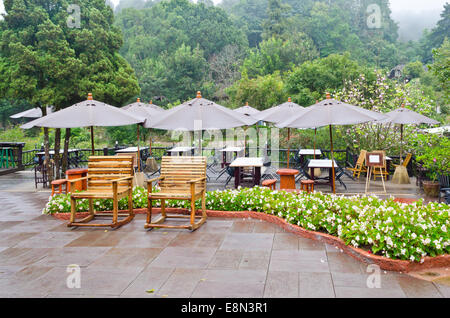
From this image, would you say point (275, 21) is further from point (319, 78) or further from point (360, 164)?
point (360, 164)

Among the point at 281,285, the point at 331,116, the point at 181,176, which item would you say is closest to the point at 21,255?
the point at 181,176

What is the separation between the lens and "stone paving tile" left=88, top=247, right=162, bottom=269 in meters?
4.46

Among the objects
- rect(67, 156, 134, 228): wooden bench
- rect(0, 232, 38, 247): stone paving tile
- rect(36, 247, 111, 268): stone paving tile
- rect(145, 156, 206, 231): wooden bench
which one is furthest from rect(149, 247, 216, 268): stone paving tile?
rect(0, 232, 38, 247): stone paving tile

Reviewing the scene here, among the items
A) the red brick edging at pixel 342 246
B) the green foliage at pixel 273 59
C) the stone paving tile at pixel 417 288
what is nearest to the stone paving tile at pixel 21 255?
the red brick edging at pixel 342 246

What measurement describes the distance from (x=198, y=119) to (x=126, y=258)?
339 centimetres

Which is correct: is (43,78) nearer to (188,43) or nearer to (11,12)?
(11,12)

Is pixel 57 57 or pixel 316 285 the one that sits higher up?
pixel 57 57

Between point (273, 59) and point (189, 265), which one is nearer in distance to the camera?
point (189, 265)

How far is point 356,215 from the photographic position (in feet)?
17.3

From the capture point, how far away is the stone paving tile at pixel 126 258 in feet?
14.6

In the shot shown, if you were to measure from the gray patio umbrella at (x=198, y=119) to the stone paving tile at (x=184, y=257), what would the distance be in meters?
2.71

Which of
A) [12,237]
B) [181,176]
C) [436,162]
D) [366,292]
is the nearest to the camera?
[366,292]

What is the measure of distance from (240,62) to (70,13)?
33.3 m

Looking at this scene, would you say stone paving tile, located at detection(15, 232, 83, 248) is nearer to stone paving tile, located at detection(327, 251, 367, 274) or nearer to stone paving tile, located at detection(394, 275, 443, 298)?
stone paving tile, located at detection(327, 251, 367, 274)
